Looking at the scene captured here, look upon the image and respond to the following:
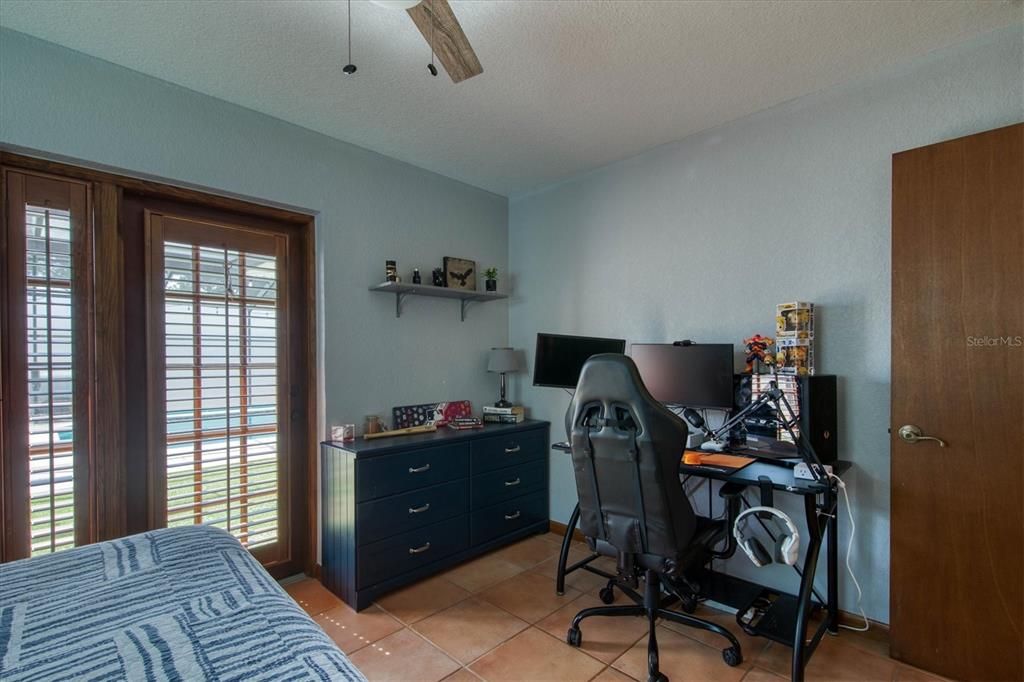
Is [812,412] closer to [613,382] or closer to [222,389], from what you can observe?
[613,382]

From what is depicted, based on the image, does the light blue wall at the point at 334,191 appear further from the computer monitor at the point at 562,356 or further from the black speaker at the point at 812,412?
the black speaker at the point at 812,412

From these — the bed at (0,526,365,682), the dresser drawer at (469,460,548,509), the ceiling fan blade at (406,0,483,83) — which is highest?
the ceiling fan blade at (406,0,483,83)

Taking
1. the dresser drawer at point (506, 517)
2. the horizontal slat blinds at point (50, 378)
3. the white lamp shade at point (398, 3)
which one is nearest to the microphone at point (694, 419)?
the dresser drawer at point (506, 517)

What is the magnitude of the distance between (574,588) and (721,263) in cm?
213

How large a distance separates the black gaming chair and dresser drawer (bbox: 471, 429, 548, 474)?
3.97 feet

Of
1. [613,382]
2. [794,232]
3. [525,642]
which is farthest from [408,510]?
[794,232]

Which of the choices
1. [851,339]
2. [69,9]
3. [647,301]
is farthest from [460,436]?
[69,9]

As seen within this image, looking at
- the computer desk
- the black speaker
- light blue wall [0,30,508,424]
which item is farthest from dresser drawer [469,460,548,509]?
the black speaker

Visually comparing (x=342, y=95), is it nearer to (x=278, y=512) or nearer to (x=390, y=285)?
(x=390, y=285)

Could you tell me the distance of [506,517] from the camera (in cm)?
332

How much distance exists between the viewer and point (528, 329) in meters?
3.87

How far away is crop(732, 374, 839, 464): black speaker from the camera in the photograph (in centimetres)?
214

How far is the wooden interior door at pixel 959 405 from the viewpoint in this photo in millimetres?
1821

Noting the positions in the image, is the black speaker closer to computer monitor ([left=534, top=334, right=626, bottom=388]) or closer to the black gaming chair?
the black gaming chair
